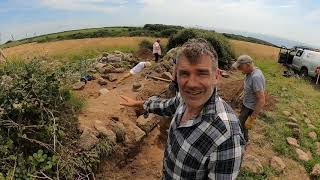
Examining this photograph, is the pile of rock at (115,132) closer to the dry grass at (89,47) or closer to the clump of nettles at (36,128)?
the clump of nettles at (36,128)

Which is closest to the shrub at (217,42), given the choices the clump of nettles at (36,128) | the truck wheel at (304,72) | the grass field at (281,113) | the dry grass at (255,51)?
the grass field at (281,113)

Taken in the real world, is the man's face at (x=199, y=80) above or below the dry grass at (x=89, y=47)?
above

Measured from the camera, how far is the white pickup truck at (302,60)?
18969 mm

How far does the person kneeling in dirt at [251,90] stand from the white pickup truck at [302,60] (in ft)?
44.1

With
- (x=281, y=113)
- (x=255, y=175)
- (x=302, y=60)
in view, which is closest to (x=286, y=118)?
(x=281, y=113)

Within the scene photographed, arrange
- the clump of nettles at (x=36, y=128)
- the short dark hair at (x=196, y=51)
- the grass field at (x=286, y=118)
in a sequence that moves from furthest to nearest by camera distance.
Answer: the grass field at (x=286, y=118), the clump of nettles at (x=36, y=128), the short dark hair at (x=196, y=51)

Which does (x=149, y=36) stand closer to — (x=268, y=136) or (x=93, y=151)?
(x=268, y=136)

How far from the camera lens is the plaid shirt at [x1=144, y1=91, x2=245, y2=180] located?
7.32 ft

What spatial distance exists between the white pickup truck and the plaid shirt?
17583 millimetres

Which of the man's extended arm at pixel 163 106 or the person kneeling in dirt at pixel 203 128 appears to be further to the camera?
the man's extended arm at pixel 163 106

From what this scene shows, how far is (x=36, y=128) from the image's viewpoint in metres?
4.82

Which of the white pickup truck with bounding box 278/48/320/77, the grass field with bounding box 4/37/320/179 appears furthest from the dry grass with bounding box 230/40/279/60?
the white pickup truck with bounding box 278/48/320/77

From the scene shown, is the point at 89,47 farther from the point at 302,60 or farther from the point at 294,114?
the point at 294,114

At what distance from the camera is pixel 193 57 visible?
2.36 metres
